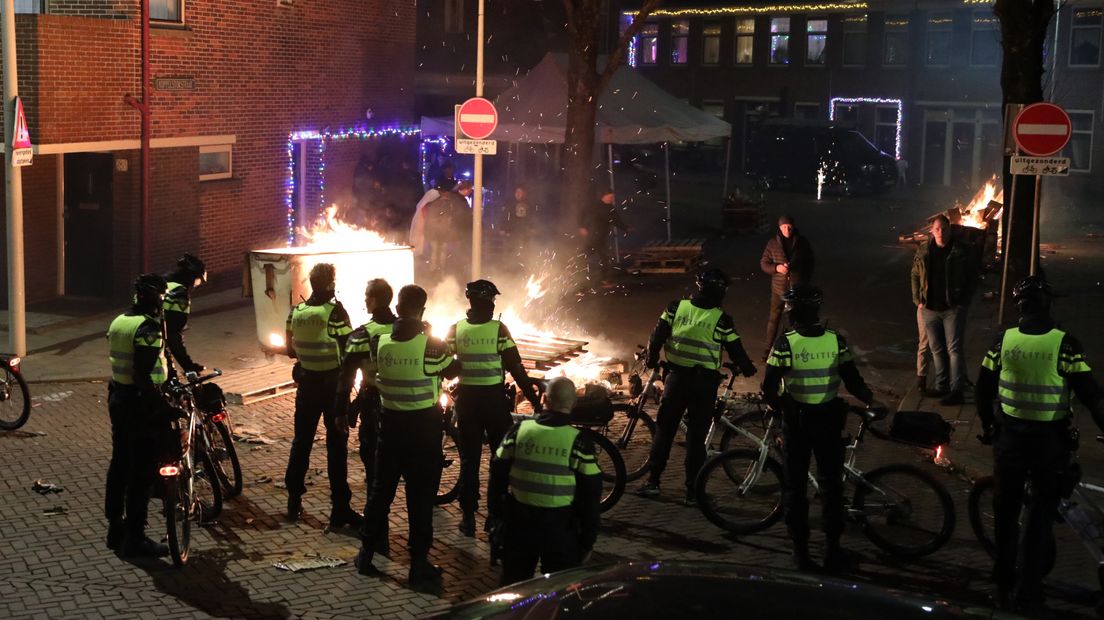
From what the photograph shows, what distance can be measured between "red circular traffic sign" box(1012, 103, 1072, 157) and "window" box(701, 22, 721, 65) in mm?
38931

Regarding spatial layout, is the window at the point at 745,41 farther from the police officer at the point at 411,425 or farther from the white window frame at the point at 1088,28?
the police officer at the point at 411,425

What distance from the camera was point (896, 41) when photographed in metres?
46.3

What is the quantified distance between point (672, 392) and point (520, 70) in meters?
28.7

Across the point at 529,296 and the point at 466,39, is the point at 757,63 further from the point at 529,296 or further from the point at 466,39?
the point at 529,296

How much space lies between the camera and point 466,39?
35.2m

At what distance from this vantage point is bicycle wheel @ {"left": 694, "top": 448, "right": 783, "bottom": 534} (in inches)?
365

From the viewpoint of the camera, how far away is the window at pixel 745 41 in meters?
50.6

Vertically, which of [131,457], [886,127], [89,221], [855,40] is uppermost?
[855,40]

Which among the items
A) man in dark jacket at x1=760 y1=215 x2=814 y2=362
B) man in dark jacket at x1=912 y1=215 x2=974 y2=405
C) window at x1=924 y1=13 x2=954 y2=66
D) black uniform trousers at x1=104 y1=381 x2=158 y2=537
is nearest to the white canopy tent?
man in dark jacket at x1=760 y1=215 x2=814 y2=362

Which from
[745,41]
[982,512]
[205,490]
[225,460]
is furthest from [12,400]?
[745,41]

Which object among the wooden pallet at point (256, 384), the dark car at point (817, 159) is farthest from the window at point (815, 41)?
the wooden pallet at point (256, 384)

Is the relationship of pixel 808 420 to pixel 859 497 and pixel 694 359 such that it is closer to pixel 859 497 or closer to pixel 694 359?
pixel 859 497

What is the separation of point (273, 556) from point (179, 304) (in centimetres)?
255

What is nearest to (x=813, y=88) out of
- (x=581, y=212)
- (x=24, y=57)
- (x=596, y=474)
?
(x=581, y=212)
